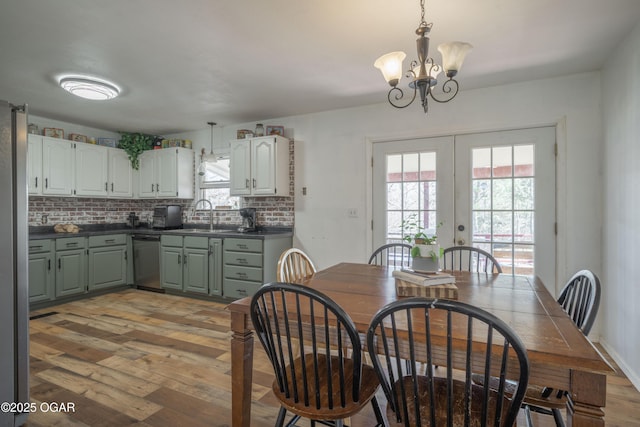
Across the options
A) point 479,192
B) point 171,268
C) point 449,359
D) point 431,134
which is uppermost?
point 431,134

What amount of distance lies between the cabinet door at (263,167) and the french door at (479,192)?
124cm

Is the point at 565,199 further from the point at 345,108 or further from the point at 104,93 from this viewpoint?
the point at 104,93

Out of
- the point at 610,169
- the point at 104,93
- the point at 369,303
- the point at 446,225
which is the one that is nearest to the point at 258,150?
the point at 104,93

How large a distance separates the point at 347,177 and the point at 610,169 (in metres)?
2.39

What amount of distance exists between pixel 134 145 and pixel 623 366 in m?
6.11

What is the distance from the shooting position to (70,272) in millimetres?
4145

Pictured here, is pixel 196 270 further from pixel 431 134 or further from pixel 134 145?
pixel 431 134

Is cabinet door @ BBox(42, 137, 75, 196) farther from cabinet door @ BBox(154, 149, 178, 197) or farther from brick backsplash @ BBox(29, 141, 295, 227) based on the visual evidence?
cabinet door @ BBox(154, 149, 178, 197)

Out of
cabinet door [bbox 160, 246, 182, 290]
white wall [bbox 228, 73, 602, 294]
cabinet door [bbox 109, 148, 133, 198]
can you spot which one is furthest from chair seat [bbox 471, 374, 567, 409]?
cabinet door [bbox 109, 148, 133, 198]

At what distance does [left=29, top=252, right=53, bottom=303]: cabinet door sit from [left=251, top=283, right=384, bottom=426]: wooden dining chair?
12.4ft

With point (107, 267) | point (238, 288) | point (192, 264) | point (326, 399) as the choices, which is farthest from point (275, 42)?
point (107, 267)

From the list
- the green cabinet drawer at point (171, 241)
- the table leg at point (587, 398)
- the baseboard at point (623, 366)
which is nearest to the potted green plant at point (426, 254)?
the table leg at point (587, 398)

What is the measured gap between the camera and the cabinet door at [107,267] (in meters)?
4.39

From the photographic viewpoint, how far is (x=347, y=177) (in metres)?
3.98
